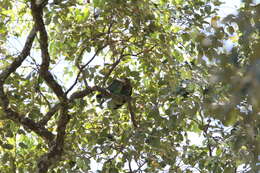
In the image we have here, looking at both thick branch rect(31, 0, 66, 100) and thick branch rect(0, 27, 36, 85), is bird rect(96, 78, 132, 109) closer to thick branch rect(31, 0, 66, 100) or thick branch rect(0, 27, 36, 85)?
thick branch rect(31, 0, 66, 100)

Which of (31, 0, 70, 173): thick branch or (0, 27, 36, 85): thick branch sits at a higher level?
(0, 27, 36, 85): thick branch

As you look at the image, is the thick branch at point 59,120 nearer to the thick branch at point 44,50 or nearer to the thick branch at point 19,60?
the thick branch at point 44,50

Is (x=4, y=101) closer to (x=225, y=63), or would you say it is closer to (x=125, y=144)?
(x=125, y=144)

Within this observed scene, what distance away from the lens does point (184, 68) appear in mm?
3338

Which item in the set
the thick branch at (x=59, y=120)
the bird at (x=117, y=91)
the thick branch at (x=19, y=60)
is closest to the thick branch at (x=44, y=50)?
the thick branch at (x=59, y=120)

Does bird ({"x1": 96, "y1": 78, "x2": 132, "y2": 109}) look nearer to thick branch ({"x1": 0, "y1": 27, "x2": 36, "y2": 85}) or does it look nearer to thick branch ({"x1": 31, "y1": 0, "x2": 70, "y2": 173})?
thick branch ({"x1": 31, "y1": 0, "x2": 70, "y2": 173})

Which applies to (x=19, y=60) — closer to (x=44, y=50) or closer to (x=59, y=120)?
(x=44, y=50)

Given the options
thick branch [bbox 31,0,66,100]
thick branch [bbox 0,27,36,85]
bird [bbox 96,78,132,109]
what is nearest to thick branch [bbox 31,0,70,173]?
thick branch [bbox 31,0,66,100]

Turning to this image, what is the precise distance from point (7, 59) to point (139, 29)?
111cm

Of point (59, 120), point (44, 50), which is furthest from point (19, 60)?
point (59, 120)

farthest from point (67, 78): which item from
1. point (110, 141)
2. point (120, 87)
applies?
point (110, 141)

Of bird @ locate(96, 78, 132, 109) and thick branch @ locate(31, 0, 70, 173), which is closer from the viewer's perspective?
thick branch @ locate(31, 0, 70, 173)

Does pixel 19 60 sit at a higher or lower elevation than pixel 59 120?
higher

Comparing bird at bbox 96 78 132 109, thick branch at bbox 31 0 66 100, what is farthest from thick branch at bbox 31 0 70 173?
bird at bbox 96 78 132 109
